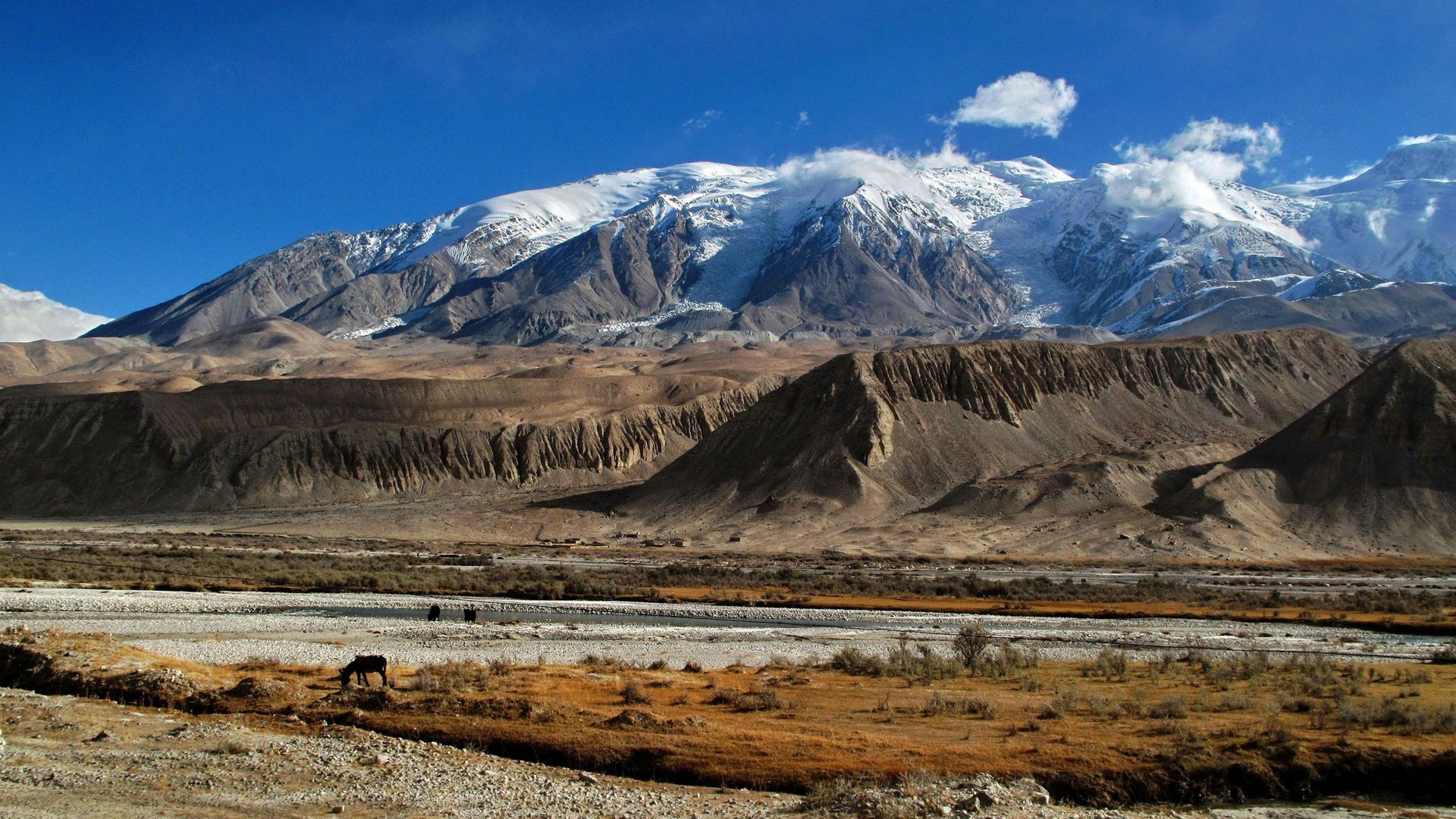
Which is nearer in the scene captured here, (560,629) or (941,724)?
(941,724)

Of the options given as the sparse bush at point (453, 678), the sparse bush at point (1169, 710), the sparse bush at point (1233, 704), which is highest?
the sparse bush at point (1169, 710)

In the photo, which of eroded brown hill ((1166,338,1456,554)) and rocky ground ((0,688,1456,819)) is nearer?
rocky ground ((0,688,1456,819))

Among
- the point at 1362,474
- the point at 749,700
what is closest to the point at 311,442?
the point at 1362,474

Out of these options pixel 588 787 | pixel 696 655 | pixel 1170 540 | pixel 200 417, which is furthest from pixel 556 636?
pixel 200 417

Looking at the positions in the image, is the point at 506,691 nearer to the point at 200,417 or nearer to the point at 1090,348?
the point at 1090,348

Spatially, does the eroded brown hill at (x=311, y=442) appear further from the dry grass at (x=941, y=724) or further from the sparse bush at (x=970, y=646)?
the dry grass at (x=941, y=724)

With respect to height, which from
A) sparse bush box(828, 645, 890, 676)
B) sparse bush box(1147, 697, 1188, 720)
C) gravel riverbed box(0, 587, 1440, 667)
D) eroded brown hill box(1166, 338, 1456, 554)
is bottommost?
gravel riverbed box(0, 587, 1440, 667)

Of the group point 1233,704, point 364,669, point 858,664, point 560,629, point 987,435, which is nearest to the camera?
point 1233,704

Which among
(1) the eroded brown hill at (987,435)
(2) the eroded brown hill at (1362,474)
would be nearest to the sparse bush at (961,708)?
(1) the eroded brown hill at (987,435)

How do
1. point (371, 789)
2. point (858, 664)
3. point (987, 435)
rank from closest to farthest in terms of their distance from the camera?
point (371, 789)
point (858, 664)
point (987, 435)

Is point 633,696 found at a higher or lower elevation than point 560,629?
higher

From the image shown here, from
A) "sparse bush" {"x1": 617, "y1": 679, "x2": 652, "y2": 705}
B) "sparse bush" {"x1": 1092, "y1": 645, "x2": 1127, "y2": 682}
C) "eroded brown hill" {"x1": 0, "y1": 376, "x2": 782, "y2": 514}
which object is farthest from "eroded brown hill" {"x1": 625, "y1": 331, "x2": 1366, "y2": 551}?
"sparse bush" {"x1": 617, "y1": 679, "x2": 652, "y2": 705}

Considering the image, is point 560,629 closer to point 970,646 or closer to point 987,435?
point 970,646

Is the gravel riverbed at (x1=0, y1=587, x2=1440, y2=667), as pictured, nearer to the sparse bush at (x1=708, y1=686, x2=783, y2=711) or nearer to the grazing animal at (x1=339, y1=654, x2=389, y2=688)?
the grazing animal at (x1=339, y1=654, x2=389, y2=688)
